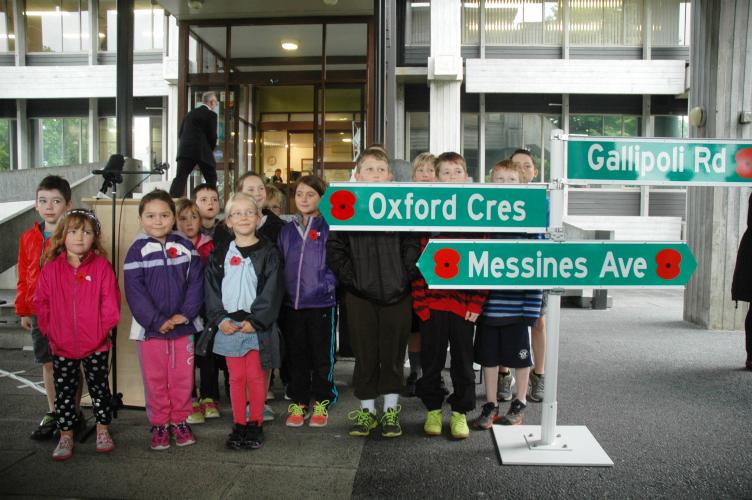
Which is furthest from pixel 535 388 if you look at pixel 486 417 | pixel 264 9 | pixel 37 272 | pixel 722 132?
pixel 264 9

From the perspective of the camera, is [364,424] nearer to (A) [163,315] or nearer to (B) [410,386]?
(B) [410,386]

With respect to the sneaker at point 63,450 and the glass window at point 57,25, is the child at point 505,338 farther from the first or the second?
the glass window at point 57,25

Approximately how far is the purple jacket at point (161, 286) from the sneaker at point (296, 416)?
0.90 meters

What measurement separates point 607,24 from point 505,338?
1699cm

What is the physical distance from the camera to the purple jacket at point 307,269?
14.3 ft

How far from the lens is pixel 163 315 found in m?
3.93

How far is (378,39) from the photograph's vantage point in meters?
7.45

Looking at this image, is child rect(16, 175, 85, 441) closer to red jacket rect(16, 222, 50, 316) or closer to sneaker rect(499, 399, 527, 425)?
red jacket rect(16, 222, 50, 316)

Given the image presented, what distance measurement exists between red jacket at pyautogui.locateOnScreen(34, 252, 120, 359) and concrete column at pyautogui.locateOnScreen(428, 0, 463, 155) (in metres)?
13.9

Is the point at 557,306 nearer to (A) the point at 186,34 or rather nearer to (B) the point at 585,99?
(A) the point at 186,34

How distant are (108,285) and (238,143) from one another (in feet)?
28.5

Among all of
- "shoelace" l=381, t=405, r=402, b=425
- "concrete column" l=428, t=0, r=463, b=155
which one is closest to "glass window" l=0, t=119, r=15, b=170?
"concrete column" l=428, t=0, r=463, b=155

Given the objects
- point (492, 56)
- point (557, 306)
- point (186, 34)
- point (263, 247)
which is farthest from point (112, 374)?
point (492, 56)

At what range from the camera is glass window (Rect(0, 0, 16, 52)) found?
19.8 metres
